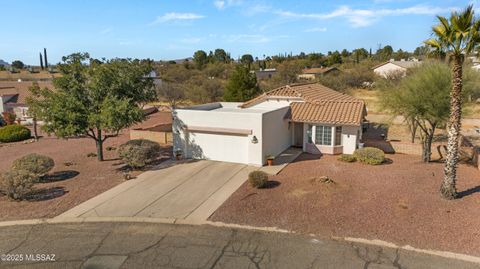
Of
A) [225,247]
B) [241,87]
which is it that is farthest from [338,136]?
[241,87]

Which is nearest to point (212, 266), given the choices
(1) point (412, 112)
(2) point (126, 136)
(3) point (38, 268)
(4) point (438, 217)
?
(3) point (38, 268)

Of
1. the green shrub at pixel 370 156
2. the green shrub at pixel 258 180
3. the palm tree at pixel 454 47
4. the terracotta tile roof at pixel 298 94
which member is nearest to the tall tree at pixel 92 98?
the green shrub at pixel 258 180

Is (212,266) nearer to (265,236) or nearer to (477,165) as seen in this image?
(265,236)

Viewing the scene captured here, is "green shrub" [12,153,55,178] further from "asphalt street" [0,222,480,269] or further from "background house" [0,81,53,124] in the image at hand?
"background house" [0,81,53,124]

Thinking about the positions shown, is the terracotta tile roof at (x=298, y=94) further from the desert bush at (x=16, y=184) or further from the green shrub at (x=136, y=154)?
the desert bush at (x=16, y=184)

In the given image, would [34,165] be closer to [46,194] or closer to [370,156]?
[46,194]

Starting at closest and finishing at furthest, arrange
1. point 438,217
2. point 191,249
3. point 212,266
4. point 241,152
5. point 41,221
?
point 212,266 → point 191,249 → point 438,217 → point 41,221 → point 241,152
